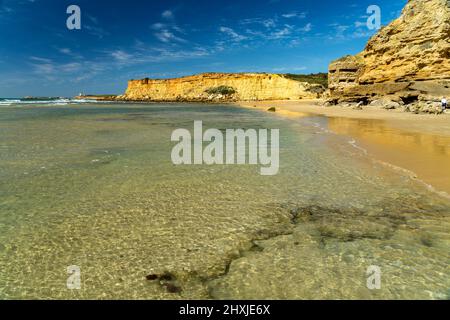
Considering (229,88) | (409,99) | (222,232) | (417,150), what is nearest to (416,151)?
(417,150)

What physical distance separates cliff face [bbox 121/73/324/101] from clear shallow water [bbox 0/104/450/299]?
2810 inches

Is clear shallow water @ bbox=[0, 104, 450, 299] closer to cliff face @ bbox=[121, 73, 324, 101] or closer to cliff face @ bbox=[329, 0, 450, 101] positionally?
cliff face @ bbox=[329, 0, 450, 101]

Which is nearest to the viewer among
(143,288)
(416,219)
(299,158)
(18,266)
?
(143,288)

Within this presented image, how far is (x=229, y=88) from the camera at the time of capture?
289 ft

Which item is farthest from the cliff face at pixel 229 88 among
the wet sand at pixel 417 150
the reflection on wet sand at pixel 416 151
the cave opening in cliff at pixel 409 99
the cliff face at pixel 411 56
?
the reflection on wet sand at pixel 416 151

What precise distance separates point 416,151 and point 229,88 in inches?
3193

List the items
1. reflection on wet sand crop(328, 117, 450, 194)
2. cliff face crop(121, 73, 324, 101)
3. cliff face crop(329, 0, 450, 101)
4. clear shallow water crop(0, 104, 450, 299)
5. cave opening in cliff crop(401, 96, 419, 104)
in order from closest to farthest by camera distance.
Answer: clear shallow water crop(0, 104, 450, 299)
reflection on wet sand crop(328, 117, 450, 194)
cliff face crop(329, 0, 450, 101)
cave opening in cliff crop(401, 96, 419, 104)
cliff face crop(121, 73, 324, 101)

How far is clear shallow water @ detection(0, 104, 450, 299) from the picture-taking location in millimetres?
3170

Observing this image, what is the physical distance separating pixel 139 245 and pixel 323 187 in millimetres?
3897

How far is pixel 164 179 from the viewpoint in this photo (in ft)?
23.1

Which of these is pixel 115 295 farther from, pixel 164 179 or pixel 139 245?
pixel 164 179

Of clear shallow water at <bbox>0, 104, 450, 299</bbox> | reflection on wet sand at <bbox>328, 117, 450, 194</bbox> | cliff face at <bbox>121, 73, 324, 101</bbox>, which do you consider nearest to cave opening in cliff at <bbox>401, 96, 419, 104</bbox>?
reflection on wet sand at <bbox>328, 117, 450, 194</bbox>

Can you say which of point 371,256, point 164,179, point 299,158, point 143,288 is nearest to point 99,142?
point 164,179

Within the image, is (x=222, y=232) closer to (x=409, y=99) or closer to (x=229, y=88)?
(x=409, y=99)
